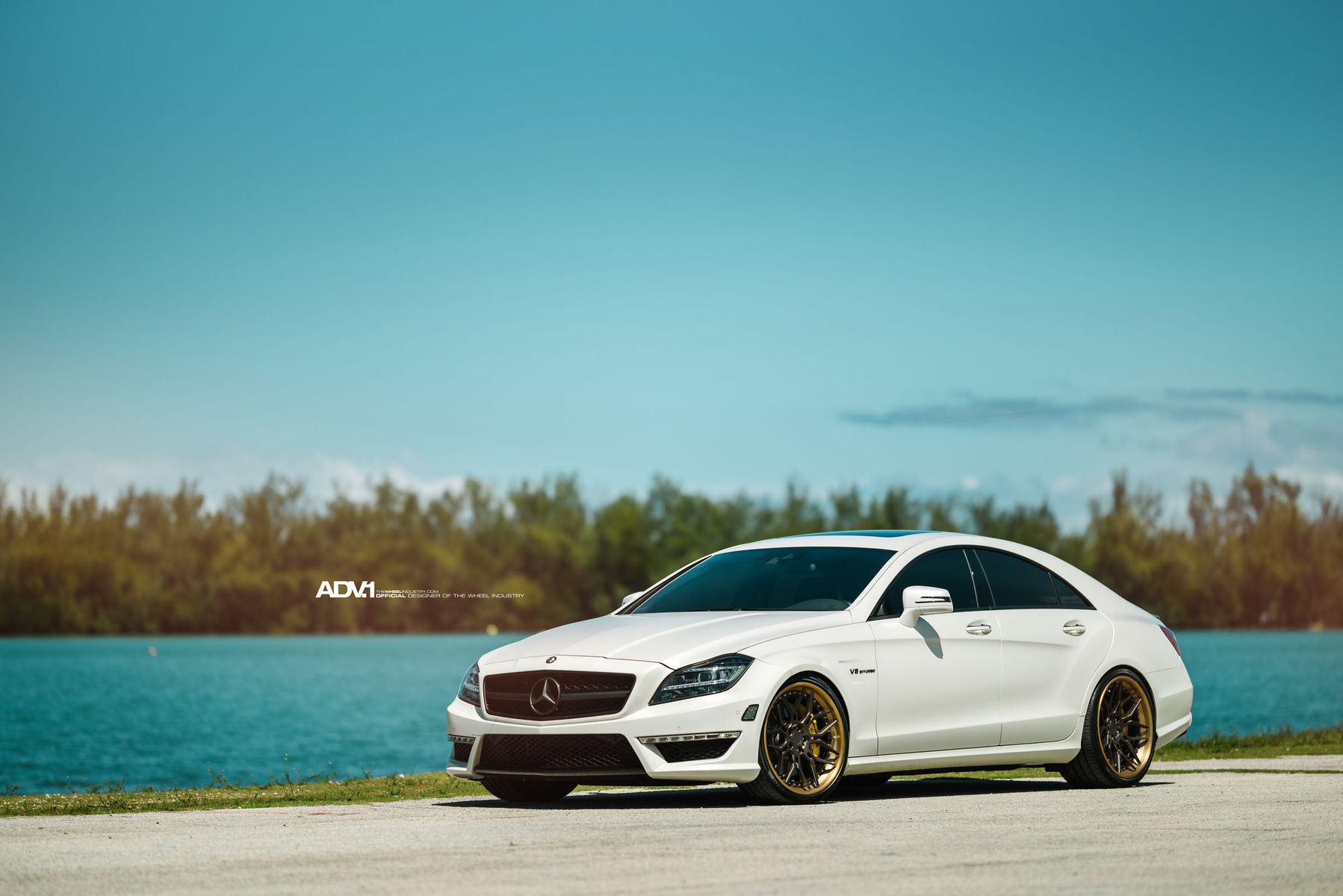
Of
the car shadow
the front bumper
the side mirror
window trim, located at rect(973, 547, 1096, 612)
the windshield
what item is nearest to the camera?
the front bumper

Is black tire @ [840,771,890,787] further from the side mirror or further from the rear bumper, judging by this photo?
the rear bumper

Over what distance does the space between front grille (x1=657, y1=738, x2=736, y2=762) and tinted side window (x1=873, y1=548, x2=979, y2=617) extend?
1759 millimetres

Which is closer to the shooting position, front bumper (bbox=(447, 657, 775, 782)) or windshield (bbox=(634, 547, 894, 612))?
front bumper (bbox=(447, 657, 775, 782))

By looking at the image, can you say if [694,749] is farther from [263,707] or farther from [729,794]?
[263,707]

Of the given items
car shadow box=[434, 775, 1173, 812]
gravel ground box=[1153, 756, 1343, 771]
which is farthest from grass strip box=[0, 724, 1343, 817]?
car shadow box=[434, 775, 1173, 812]

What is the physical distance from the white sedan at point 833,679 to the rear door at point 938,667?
0.04 ft

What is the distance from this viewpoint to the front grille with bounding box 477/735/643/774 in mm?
10062

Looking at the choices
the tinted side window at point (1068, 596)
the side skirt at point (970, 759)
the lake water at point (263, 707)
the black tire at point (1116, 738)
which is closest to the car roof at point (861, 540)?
the tinted side window at point (1068, 596)

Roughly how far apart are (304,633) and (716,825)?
Answer: 465 ft

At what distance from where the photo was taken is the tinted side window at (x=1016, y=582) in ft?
39.7

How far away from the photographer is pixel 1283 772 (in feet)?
44.9

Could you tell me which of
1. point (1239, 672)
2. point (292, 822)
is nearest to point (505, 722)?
point (292, 822)

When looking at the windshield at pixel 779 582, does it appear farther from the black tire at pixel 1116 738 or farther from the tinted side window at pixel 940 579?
the black tire at pixel 1116 738

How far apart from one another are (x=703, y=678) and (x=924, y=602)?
65.7 inches
